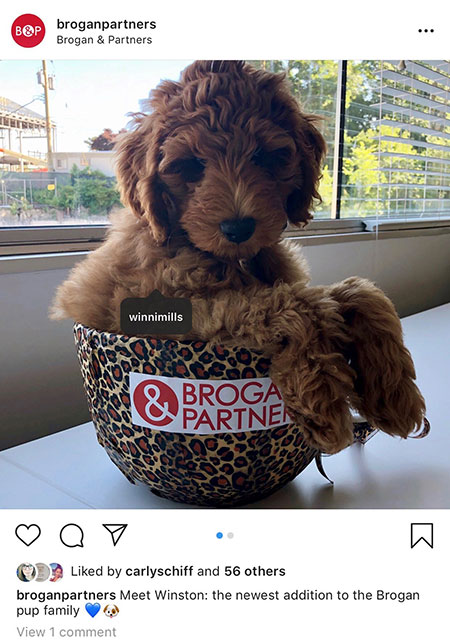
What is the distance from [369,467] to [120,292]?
0.31 m

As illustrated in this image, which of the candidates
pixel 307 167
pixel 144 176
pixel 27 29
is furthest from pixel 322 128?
pixel 27 29

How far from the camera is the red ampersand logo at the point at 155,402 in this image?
44 centimetres

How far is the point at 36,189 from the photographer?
57 cm

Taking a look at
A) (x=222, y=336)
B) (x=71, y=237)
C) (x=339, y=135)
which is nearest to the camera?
(x=222, y=336)
